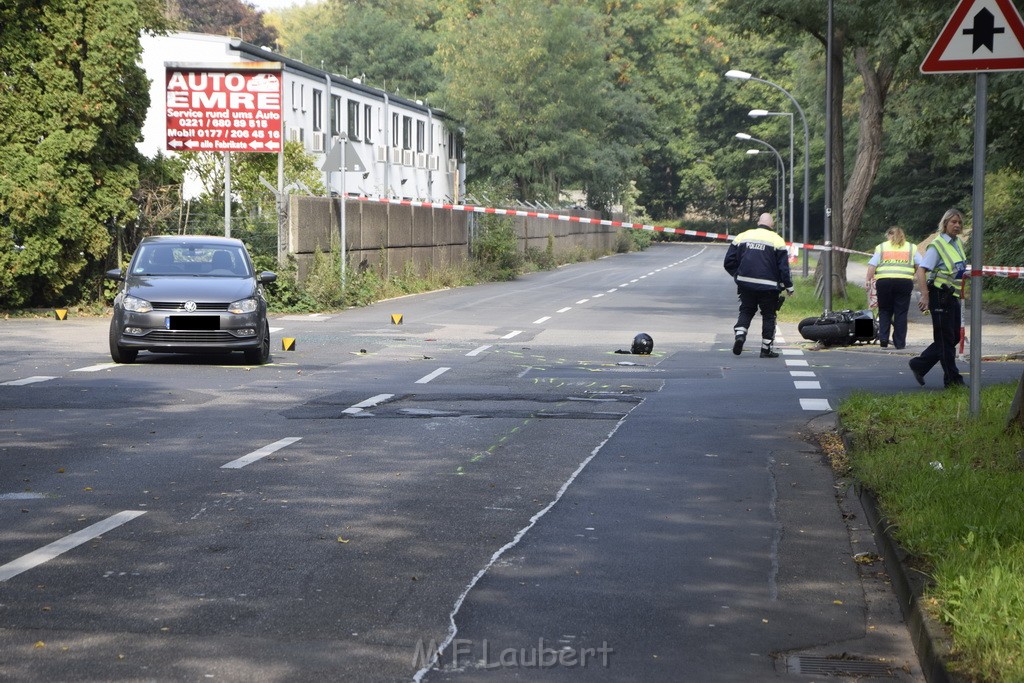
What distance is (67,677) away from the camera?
4691 mm

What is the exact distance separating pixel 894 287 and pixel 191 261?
30.5 feet

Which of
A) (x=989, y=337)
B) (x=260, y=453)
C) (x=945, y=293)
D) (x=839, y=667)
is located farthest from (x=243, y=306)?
(x=839, y=667)

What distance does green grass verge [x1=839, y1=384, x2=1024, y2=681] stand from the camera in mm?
4945

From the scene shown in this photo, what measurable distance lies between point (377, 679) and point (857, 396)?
8290 mm

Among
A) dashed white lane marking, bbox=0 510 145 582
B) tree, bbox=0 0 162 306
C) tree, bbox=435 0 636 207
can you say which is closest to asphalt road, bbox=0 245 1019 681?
dashed white lane marking, bbox=0 510 145 582

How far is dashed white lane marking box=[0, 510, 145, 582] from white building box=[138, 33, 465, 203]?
30156 mm

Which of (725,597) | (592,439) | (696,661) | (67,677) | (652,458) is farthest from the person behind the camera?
(592,439)

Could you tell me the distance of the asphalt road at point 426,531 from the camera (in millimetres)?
5129

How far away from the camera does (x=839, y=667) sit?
506 cm

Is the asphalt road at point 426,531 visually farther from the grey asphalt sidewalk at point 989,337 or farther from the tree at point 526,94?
the tree at point 526,94

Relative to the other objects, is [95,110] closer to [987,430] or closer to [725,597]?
[987,430]

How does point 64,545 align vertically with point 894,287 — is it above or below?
below

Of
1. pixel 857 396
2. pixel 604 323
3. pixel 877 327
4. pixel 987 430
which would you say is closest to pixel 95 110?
pixel 604 323

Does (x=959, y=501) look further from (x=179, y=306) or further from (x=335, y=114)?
(x=335, y=114)
